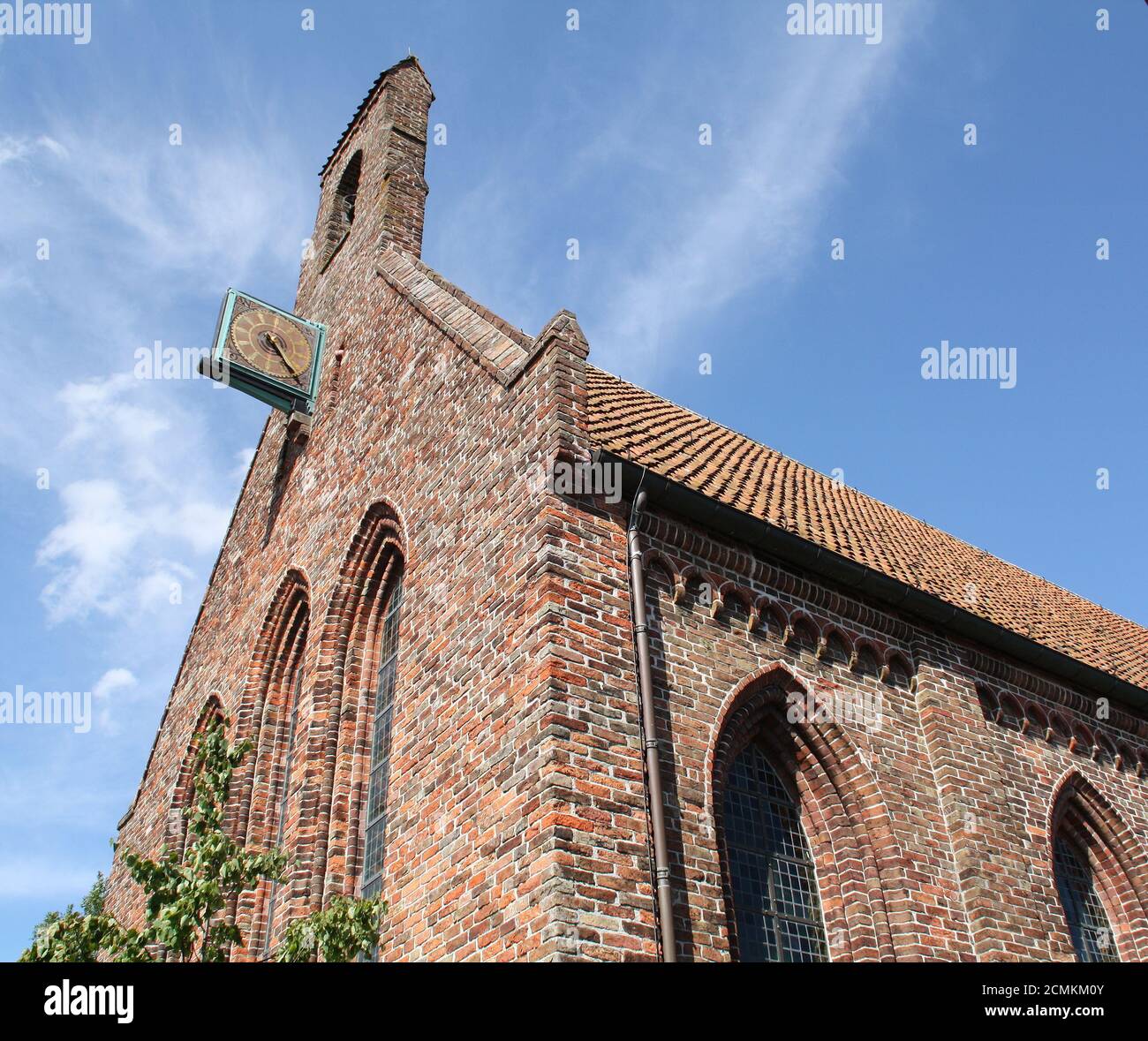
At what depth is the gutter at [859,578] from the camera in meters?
8.73

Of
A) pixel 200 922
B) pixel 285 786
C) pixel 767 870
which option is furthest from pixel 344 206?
pixel 767 870

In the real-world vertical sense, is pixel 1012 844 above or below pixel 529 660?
below

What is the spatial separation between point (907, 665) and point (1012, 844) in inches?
71.1

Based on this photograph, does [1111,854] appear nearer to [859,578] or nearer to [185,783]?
[859,578]

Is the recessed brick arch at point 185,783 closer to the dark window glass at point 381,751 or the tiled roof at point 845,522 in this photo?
the dark window glass at point 381,751

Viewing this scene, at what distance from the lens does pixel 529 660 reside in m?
7.34

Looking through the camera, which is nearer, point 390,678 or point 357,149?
point 390,678

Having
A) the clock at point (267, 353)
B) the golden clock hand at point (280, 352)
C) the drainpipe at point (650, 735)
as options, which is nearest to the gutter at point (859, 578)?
the drainpipe at point (650, 735)

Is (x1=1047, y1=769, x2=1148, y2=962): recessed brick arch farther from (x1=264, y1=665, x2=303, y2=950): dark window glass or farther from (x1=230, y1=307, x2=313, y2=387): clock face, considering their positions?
(x1=230, y1=307, x2=313, y2=387): clock face

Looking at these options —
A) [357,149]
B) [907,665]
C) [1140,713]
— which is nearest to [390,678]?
[907,665]

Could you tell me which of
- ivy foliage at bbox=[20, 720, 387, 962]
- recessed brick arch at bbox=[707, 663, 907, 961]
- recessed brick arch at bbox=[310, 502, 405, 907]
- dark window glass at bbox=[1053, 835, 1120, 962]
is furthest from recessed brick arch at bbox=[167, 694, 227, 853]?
dark window glass at bbox=[1053, 835, 1120, 962]

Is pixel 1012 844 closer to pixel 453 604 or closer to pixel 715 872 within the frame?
pixel 715 872

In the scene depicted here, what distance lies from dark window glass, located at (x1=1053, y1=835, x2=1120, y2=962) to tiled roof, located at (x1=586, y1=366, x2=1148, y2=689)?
2.10m

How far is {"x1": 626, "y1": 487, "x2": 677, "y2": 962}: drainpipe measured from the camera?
6.61m
